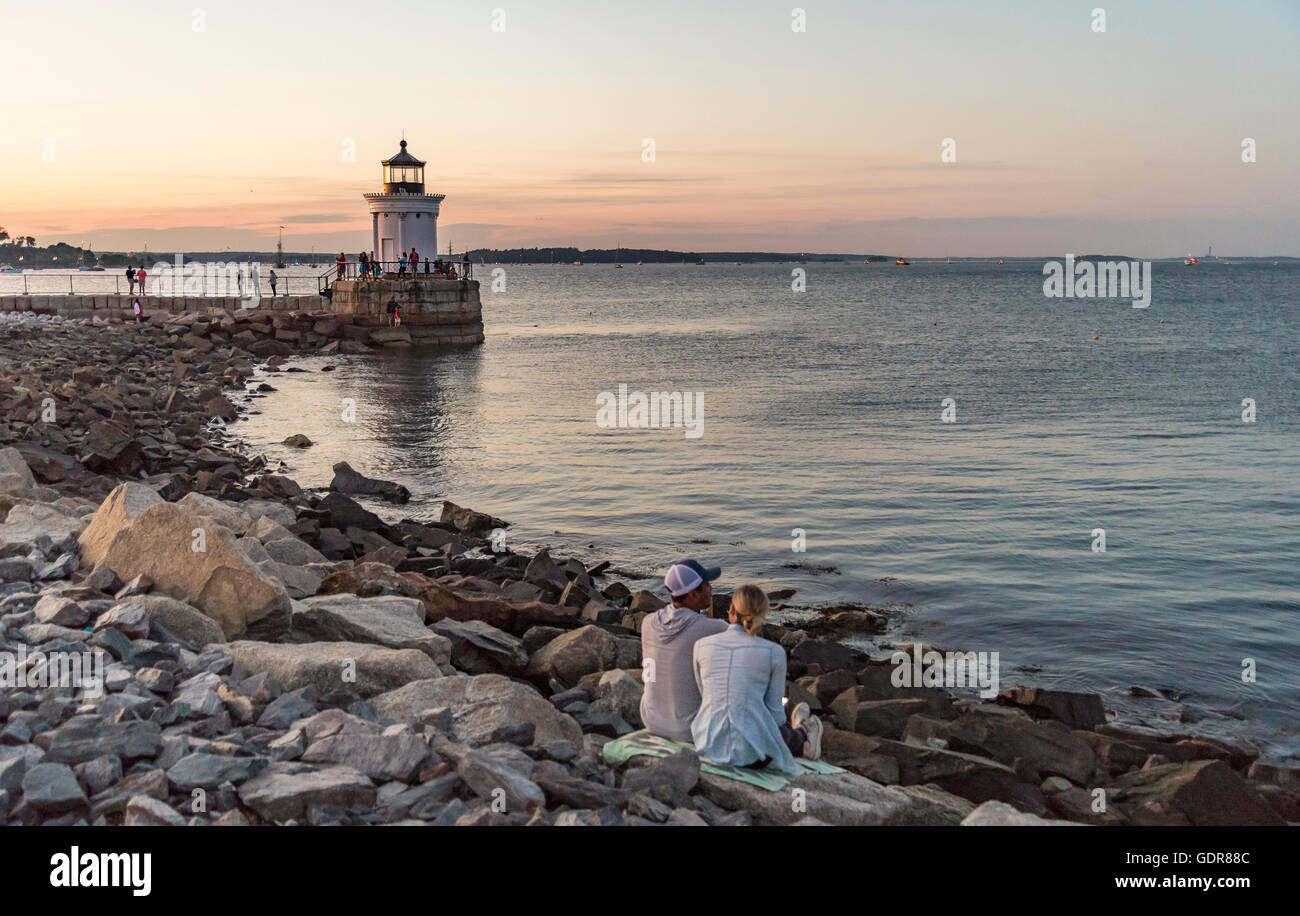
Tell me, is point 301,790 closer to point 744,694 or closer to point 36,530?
point 744,694

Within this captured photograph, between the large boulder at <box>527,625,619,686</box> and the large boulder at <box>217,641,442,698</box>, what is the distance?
1213 mm

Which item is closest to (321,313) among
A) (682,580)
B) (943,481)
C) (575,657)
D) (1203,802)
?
(943,481)

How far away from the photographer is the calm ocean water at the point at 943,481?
40.1ft

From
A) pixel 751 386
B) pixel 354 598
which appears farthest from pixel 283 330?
pixel 354 598

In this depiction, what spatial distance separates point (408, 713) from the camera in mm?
6832

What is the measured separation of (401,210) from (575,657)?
43.8m

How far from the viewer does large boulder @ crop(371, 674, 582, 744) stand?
21.6ft

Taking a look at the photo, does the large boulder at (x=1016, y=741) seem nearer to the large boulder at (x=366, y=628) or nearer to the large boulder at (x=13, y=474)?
the large boulder at (x=366, y=628)

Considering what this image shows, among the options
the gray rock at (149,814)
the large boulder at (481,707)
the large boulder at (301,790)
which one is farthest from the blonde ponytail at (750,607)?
the gray rock at (149,814)

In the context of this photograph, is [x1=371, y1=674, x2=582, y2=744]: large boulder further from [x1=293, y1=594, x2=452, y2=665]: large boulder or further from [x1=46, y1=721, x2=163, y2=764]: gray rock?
[x1=46, y1=721, x2=163, y2=764]: gray rock

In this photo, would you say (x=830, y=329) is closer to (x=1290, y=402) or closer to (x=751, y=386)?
(x=751, y=386)

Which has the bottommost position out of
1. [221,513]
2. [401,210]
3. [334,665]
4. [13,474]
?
[334,665]

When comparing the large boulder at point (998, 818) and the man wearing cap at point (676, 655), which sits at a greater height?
the man wearing cap at point (676, 655)
